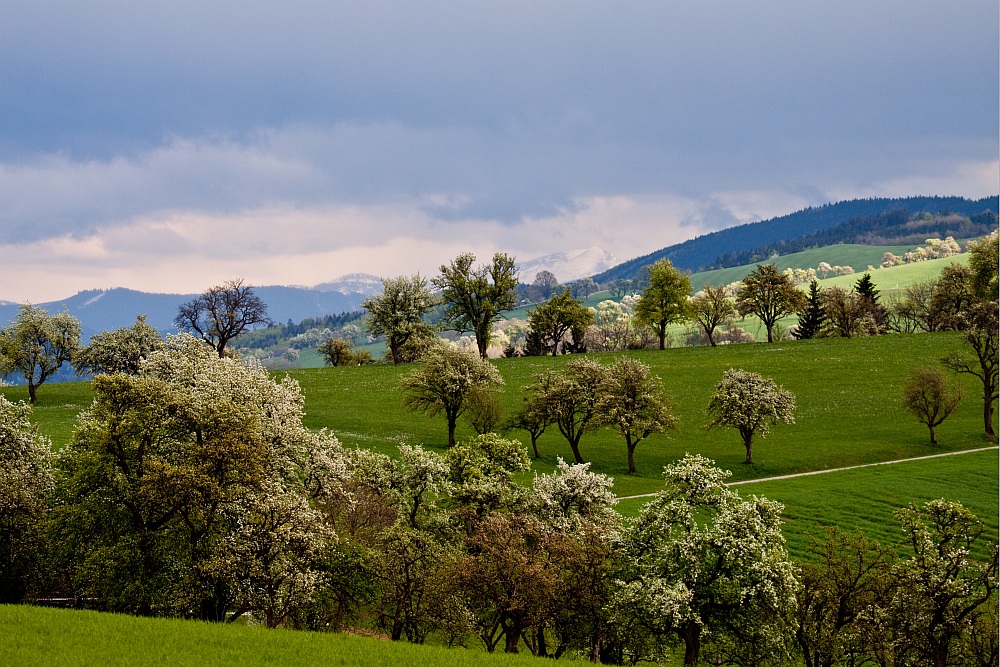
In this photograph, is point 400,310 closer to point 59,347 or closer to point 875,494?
point 59,347

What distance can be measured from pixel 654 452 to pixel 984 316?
148ft

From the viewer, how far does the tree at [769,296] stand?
379 ft

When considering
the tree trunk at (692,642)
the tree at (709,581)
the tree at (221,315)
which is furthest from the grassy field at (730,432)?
the tree trunk at (692,642)

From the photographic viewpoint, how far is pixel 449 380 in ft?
219

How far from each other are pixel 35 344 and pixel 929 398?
93.6 metres

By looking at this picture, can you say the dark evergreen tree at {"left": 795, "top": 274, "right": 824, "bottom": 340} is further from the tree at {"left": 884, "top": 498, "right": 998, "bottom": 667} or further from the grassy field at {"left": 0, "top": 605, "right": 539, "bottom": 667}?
the grassy field at {"left": 0, "top": 605, "right": 539, "bottom": 667}

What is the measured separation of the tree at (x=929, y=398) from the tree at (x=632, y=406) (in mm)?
25067

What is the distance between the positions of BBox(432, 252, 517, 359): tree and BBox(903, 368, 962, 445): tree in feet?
161

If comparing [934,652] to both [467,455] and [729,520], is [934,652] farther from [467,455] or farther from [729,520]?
[467,455]

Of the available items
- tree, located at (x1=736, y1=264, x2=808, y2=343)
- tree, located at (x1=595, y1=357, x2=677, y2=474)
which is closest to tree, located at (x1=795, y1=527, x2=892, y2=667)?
tree, located at (x1=595, y1=357, x2=677, y2=474)

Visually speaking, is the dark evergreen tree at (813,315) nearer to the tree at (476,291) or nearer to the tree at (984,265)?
the tree at (984,265)

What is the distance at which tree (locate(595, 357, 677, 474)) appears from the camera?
61656 millimetres

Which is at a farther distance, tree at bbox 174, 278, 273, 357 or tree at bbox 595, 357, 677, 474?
tree at bbox 174, 278, 273, 357

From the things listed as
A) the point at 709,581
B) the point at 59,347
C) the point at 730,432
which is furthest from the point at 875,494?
the point at 59,347
